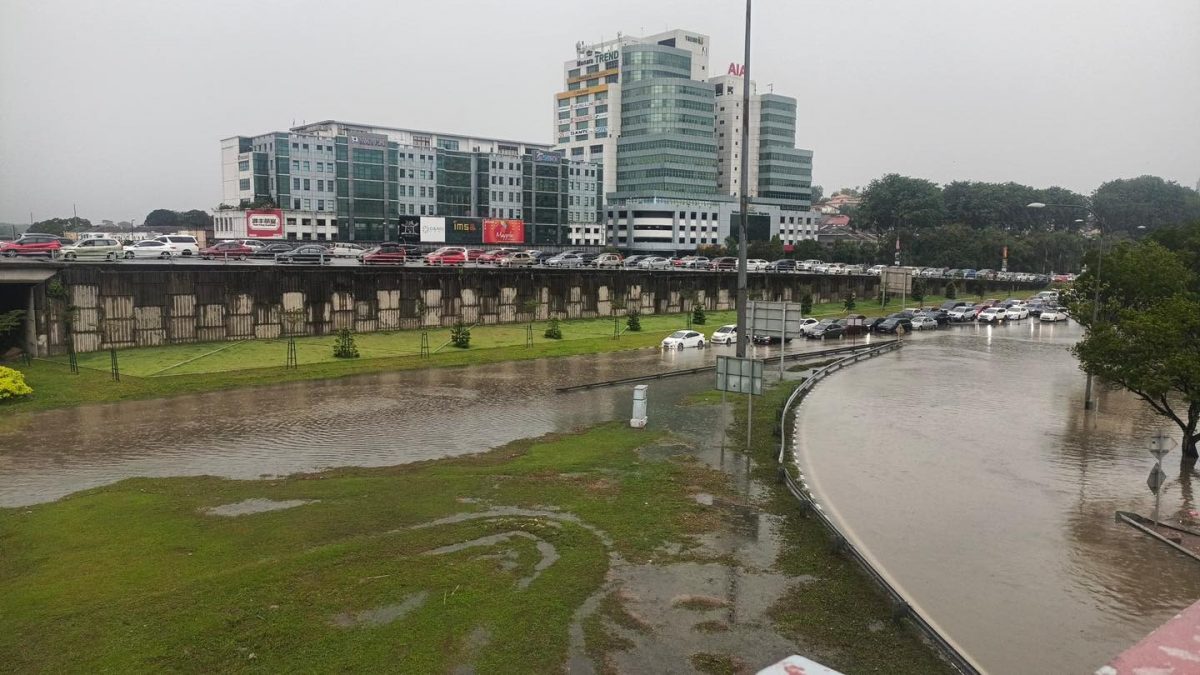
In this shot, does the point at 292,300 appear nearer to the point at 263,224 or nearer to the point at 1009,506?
the point at 263,224

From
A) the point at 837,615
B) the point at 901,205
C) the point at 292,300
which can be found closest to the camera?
the point at 837,615

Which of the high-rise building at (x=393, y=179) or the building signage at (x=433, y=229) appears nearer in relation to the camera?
the building signage at (x=433, y=229)

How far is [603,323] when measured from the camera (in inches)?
2357

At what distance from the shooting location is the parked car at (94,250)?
135 feet

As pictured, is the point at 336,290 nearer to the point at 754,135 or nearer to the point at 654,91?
the point at 654,91

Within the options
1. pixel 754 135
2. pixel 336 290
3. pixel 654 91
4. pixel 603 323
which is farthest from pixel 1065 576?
pixel 754 135

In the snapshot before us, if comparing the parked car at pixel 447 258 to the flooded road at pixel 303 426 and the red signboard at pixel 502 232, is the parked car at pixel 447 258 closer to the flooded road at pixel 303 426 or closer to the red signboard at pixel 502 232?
the flooded road at pixel 303 426

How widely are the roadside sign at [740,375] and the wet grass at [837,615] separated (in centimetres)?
481

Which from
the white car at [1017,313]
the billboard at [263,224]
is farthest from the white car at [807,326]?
the billboard at [263,224]

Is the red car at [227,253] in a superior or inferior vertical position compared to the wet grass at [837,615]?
superior

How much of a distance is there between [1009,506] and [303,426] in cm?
2076

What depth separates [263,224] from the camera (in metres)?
73.0

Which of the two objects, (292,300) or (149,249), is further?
(149,249)

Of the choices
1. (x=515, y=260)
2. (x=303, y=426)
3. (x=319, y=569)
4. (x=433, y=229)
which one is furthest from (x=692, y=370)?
(x=433, y=229)
